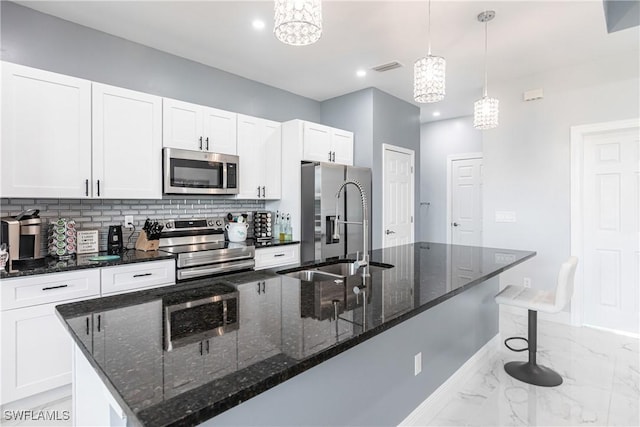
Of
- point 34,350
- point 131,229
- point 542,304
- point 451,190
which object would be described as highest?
point 451,190

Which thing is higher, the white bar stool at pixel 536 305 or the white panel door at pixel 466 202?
the white panel door at pixel 466 202

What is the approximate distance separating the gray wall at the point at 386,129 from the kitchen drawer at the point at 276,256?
1.21 metres

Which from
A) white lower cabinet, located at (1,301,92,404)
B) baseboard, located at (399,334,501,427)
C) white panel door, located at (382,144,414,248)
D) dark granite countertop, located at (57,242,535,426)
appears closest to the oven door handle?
white lower cabinet, located at (1,301,92,404)

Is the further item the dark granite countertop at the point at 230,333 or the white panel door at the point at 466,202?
the white panel door at the point at 466,202

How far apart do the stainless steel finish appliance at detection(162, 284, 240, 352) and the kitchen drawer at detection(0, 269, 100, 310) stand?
132cm

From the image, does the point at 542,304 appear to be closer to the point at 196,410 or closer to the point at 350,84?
the point at 196,410

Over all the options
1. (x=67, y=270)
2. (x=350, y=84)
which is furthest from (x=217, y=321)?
(x=350, y=84)

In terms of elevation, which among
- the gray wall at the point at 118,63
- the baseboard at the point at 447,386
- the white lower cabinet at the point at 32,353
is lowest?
the baseboard at the point at 447,386

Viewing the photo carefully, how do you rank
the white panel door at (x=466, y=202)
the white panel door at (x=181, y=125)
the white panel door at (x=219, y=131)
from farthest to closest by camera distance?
the white panel door at (x=466, y=202) < the white panel door at (x=219, y=131) < the white panel door at (x=181, y=125)

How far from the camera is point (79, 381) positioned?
1.13 meters

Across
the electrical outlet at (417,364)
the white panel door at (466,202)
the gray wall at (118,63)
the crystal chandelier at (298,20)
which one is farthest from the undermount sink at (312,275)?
the white panel door at (466,202)

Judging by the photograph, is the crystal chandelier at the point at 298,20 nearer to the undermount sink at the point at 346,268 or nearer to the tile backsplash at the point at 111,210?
the undermount sink at the point at 346,268

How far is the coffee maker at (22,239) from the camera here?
7.28ft

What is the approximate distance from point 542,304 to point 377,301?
5.65 ft
